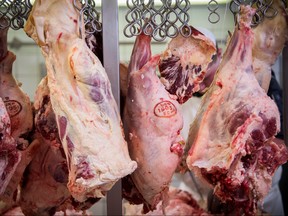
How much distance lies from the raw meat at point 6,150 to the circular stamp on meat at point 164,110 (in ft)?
1.85

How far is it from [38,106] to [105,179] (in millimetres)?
607

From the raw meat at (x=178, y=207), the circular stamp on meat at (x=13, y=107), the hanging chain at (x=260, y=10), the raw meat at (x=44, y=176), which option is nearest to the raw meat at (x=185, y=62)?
the hanging chain at (x=260, y=10)

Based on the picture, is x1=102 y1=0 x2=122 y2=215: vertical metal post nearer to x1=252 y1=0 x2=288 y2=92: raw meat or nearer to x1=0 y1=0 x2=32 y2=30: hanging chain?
x1=0 y1=0 x2=32 y2=30: hanging chain

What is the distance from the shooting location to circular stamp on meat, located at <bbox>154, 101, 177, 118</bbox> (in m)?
2.12

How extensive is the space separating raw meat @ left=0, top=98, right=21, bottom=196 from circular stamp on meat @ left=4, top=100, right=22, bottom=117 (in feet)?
0.90

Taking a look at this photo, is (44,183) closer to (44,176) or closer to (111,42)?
(44,176)

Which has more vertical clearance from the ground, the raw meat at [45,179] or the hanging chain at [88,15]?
the hanging chain at [88,15]

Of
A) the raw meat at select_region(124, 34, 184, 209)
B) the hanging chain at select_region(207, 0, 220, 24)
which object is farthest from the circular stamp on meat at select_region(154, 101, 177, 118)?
the hanging chain at select_region(207, 0, 220, 24)

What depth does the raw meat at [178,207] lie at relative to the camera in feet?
10.4

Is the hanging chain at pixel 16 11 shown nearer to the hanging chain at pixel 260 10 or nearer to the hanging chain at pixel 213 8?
the hanging chain at pixel 213 8

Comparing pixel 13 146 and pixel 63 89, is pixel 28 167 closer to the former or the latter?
pixel 13 146

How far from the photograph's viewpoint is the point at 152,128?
6.96 feet

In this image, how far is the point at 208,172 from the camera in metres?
2.09

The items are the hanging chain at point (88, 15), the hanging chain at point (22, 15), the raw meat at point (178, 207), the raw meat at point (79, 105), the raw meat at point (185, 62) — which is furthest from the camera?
the raw meat at point (178, 207)
